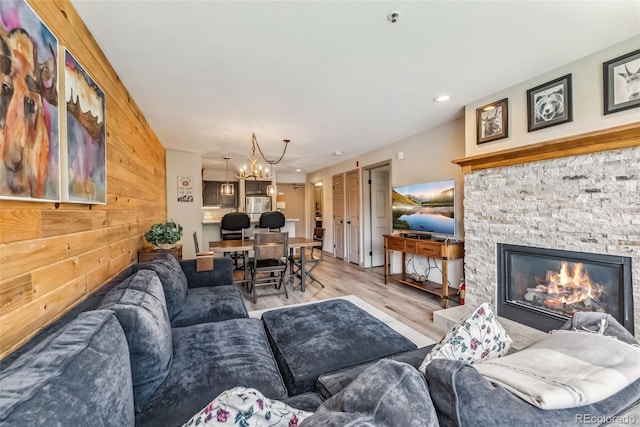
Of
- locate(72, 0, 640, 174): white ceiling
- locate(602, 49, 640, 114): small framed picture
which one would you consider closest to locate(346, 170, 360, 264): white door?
locate(72, 0, 640, 174): white ceiling

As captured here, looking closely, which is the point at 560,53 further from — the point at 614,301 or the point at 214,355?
the point at 214,355

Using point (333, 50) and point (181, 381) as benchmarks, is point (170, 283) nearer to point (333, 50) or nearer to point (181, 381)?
point (181, 381)

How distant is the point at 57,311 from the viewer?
1245 millimetres

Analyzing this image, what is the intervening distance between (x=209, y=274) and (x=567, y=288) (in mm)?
3297

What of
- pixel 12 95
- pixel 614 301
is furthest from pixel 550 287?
pixel 12 95

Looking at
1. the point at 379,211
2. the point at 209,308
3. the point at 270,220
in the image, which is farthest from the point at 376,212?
the point at 209,308

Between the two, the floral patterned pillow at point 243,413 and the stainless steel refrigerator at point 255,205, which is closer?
the floral patterned pillow at point 243,413

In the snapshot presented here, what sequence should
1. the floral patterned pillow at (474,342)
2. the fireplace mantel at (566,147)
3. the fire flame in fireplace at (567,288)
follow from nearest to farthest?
the floral patterned pillow at (474,342) < the fireplace mantel at (566,147) < the fire flame in fireplace at (567,288)

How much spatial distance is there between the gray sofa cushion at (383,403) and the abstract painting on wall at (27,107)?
1.28m

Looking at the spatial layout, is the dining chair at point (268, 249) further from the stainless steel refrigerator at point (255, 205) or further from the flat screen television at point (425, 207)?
the stainless steel refrigerator at point (255, 205)

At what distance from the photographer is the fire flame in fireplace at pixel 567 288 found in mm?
2121

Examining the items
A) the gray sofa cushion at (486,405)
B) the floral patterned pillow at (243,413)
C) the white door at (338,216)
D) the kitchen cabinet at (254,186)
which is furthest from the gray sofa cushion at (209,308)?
the kitchen cabinet at (254,186)

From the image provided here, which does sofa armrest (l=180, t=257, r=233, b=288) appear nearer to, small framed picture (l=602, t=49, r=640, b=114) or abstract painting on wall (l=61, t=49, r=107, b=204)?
abstract painting on wall (l=61, t=49, r=107, b=204)

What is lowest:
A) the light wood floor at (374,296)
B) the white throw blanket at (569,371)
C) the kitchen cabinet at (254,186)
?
the light wood floor at (374,296)
